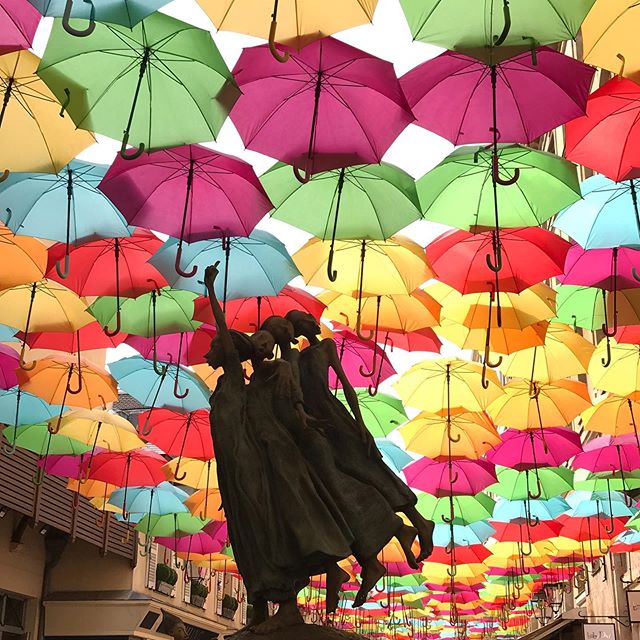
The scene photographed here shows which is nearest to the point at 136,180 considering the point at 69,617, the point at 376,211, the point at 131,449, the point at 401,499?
the point at 376,211

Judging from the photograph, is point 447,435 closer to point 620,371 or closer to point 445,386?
point 445,386

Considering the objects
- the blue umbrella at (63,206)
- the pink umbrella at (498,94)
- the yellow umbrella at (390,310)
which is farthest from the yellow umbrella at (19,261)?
the pink umbrella at (498,94)

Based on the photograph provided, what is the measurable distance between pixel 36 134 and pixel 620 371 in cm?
786

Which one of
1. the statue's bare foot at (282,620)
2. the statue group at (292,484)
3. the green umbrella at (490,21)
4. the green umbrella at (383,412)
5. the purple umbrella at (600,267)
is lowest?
the statue's bare foot at (282,620)

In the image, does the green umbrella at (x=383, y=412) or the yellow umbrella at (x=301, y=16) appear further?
the green umbrella at (x=383, y=412)

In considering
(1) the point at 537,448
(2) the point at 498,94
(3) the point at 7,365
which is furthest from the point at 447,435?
(2) the point at 498,94

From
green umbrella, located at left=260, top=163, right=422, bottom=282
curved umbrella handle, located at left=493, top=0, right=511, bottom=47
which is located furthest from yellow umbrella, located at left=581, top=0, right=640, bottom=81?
green umbrella, located at left=260, top=163, right=422, bottom=282

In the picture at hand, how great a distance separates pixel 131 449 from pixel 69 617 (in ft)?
34.1

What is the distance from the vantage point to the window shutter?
2650cm

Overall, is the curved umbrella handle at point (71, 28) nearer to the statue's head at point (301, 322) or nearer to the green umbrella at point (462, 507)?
the statue's head at point (301, 322)

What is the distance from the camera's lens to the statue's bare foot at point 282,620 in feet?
15.7

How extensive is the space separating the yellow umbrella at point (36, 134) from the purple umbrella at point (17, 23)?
1.32 metres

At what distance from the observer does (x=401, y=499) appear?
5.12m

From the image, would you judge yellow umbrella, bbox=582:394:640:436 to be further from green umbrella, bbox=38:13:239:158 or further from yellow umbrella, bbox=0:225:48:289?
green umbrella, bbox=38:13:239:158
